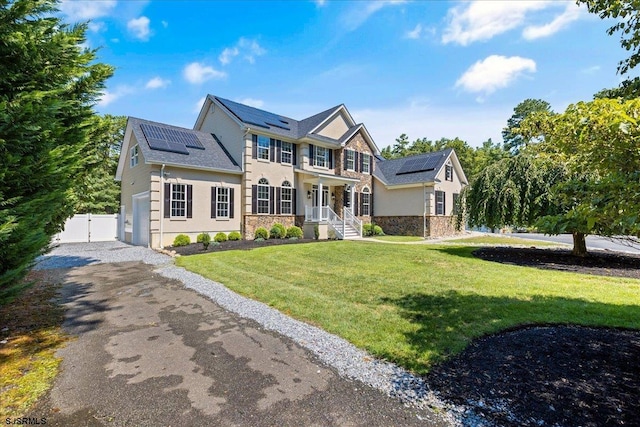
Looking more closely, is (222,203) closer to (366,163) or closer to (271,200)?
(271,200)

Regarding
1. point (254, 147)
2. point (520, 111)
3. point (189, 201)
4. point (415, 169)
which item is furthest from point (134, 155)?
point (520, 111)

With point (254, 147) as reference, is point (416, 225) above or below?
below

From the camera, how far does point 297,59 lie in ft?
39.8

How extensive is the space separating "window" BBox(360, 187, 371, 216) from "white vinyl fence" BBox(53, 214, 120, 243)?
17.1 m

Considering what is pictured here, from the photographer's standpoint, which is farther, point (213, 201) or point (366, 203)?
point (366, 203)

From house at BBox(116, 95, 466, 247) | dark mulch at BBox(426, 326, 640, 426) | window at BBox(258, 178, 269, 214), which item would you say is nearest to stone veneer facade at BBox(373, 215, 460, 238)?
house at BBox(116, 95, 466, 247)

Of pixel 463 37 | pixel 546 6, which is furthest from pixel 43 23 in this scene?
pixel 463 37

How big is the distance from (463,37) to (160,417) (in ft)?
34.7

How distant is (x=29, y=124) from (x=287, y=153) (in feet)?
51.2

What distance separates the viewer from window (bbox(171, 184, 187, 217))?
14688 millimetres

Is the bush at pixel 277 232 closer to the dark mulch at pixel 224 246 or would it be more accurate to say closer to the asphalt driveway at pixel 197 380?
the dark mulch at pixel 224 246

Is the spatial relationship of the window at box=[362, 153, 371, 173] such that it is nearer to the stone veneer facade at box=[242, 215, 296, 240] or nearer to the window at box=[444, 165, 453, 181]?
the window at box=[444, 165, 453, 181]

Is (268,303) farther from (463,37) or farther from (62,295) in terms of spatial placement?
(463,37)

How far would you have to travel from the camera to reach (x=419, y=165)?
77.2ft
